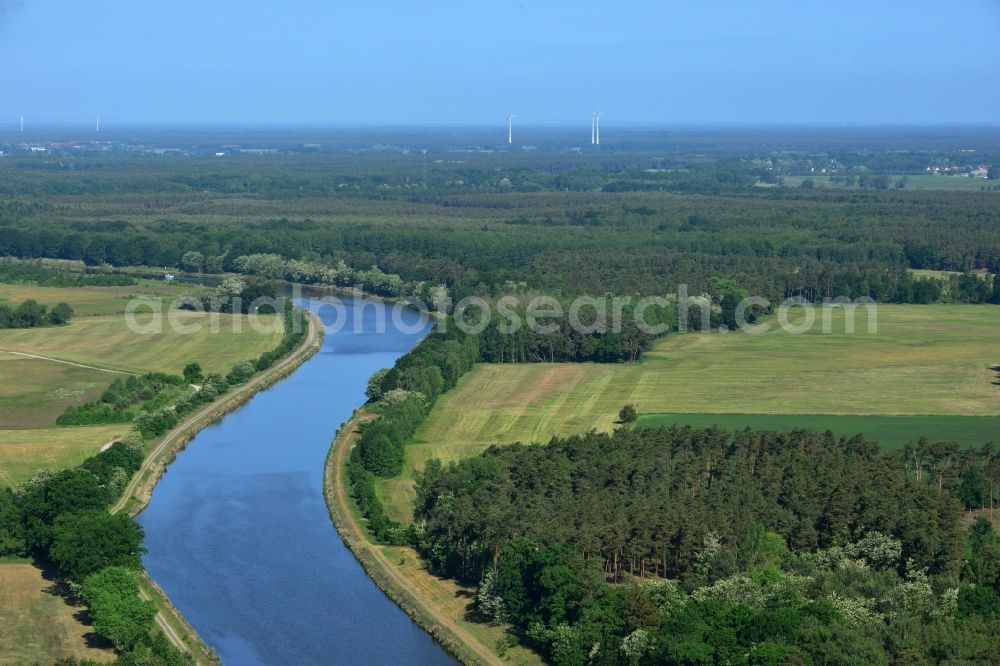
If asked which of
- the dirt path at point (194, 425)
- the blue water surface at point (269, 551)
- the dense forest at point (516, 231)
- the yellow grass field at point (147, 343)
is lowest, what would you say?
the blue water surface at point (269, 551)

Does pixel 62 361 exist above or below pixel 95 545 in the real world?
below

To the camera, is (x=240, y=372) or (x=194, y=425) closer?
(x=194, y=425)

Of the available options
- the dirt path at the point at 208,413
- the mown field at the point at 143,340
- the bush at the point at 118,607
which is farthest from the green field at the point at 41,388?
the bush at the point at 118,607

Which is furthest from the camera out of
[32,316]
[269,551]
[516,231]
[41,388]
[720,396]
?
[516,231]

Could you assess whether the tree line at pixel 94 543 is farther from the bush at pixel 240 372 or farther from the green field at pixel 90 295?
the green field at pixel 90 295

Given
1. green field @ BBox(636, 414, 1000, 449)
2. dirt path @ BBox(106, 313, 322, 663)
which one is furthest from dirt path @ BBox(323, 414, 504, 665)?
green field @ BBox(636, 414, 1000, 449)

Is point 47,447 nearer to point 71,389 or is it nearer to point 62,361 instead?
point 71,389

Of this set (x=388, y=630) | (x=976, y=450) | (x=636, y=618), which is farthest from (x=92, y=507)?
(x=976, y=450)

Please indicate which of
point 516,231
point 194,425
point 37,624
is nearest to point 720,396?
point 194,425
